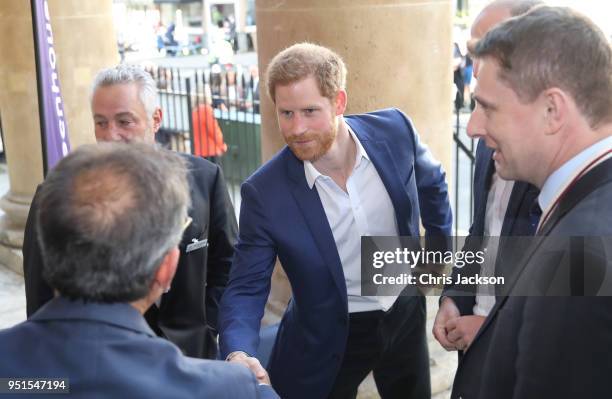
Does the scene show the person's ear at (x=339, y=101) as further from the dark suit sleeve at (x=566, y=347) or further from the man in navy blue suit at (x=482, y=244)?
the dark suit sleeve at (x=566, y=347)

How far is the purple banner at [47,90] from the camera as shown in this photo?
3668mm

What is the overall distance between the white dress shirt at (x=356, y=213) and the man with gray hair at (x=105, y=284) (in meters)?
1.41

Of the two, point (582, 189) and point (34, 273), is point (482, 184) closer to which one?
point (582, 189)

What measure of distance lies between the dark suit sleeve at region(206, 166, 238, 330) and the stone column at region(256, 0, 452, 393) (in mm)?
1346

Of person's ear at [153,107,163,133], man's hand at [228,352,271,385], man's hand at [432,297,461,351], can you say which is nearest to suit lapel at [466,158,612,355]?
man's hand at [228,352,271,385]

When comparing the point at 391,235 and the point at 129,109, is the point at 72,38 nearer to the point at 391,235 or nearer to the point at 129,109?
the point at 129,109

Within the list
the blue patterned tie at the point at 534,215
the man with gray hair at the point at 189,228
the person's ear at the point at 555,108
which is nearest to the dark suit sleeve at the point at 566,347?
the person's ear at the point at 555,108

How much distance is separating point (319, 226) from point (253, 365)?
0.73m

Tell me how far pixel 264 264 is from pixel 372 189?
1.92 feet

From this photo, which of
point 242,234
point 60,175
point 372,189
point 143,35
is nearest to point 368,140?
point 372,189

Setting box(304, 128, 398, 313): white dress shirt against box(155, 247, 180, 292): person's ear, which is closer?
box(155, 247, 180, 292): person's ear

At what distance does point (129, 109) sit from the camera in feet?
9.52

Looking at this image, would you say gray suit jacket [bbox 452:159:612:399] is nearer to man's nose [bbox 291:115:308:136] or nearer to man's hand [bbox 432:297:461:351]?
man's hand [bbox 432:297:461:351]

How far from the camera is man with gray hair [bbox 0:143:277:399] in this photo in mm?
1397
